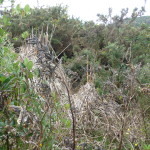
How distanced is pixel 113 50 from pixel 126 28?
177cm

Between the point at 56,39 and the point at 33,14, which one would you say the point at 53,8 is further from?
the point at 56,39

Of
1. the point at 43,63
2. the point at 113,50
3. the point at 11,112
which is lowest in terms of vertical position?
the point at 11,112

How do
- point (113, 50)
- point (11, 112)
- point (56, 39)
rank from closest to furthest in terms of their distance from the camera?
point (11, 112) → point (113, 50) → point (56, 39)

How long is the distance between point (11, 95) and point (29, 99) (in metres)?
0.18

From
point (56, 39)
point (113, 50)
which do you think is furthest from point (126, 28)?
point (56, 39)

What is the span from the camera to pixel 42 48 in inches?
63.0

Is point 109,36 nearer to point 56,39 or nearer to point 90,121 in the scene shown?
point 56,39

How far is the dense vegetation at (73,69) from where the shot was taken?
1.54 meters

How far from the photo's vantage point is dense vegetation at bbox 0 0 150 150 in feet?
5.07

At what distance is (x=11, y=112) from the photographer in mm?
1503

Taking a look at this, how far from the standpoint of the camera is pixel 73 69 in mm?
6098

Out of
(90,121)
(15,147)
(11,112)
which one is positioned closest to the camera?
(11,112)

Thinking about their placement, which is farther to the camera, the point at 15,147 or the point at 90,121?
the point at 90,121

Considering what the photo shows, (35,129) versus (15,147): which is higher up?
(35,129)
